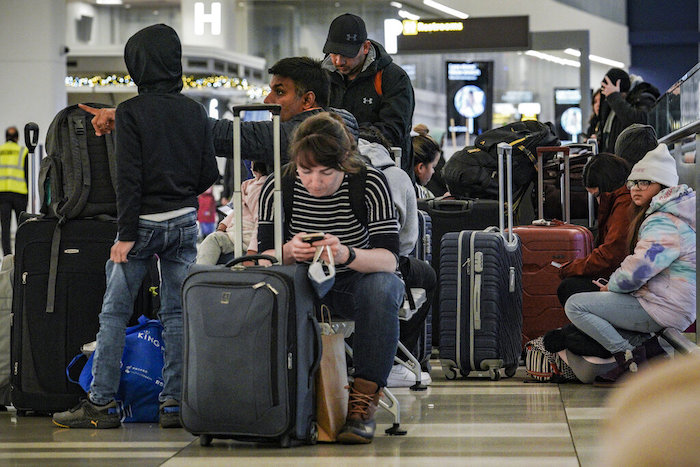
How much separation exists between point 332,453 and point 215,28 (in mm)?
21526

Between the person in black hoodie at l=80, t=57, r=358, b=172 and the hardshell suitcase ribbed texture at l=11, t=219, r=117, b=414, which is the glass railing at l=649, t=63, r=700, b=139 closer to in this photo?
the person in black hoodie at l=80, t=57, r=358, b=172

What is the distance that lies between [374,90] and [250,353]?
6.57ft

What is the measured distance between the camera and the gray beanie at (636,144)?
19.2 ft

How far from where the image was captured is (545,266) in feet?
18.6

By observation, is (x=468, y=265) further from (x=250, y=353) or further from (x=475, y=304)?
(x=250, y=353)

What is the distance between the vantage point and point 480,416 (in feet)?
13.2

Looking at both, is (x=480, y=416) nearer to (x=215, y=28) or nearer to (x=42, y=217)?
(x=42, y=217)

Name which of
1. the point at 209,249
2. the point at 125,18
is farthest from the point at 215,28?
the point at 209,249

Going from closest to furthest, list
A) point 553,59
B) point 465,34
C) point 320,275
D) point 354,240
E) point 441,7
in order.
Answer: point 320,275, point 354,240, point 465,34, point 441,7, point 553,59

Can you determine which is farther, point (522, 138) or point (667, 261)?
point (522, 138)

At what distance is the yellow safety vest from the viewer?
531 inches

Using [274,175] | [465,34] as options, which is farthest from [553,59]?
[274,175]

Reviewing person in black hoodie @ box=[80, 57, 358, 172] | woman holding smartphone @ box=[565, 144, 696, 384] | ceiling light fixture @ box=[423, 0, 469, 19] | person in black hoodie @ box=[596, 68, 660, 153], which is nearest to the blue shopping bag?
person in black hoodie @ box=[80, 57, 358, 172]

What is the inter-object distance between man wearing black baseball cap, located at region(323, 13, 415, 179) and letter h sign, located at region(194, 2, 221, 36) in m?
19.5
